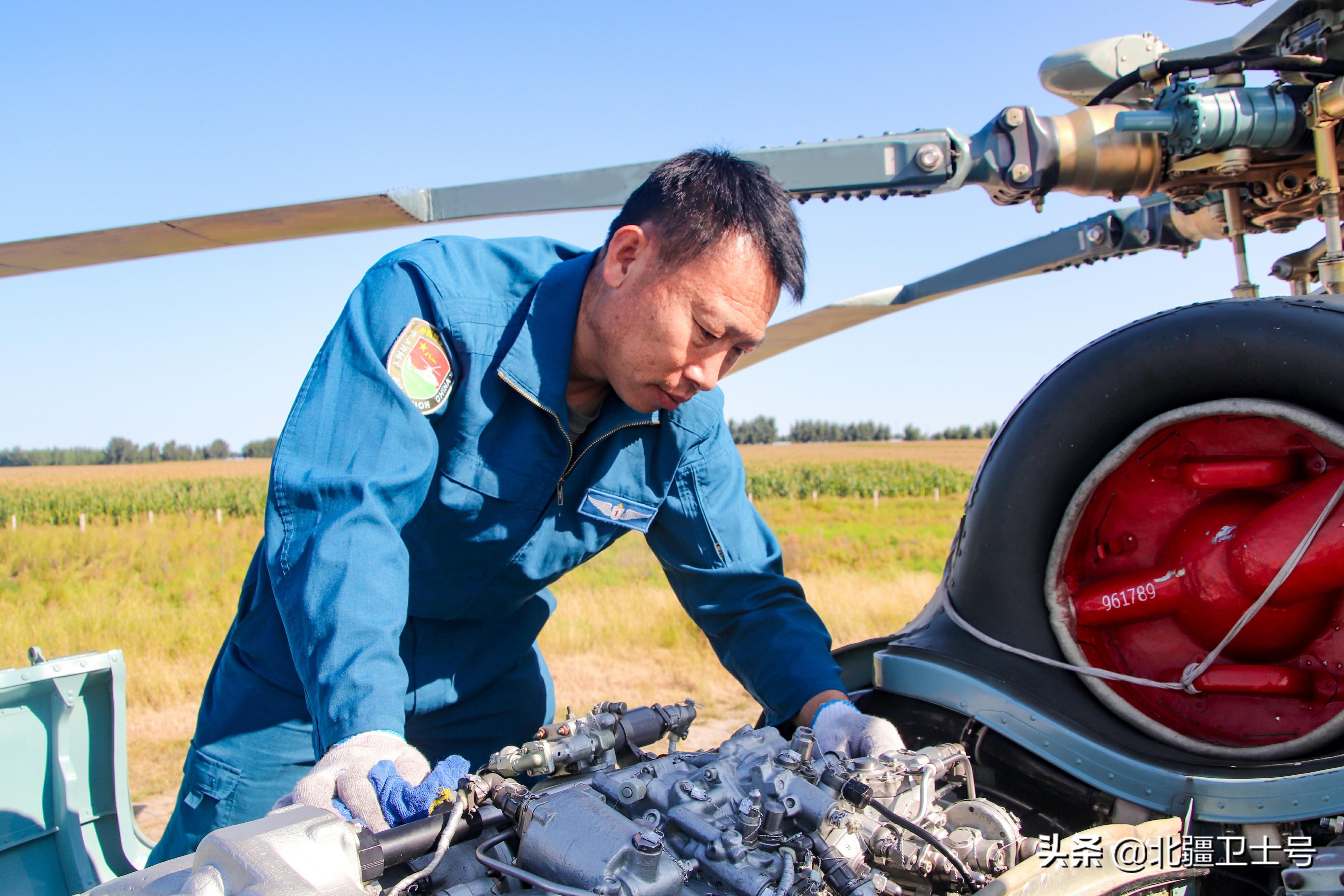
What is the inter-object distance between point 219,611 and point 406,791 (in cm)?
1003

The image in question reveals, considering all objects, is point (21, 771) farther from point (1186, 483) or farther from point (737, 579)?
point (1186, 483)

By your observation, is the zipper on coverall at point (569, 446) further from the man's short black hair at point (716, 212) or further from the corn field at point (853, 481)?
the corn field at point (853, 481)

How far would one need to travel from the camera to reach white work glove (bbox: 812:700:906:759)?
5.59 ft

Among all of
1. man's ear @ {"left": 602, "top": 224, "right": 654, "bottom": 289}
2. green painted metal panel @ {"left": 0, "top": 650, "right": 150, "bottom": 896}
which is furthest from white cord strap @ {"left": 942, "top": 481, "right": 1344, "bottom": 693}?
green painted metal panel @ {"left": 0, "top": 650, "right": 150, "bottom": 896}

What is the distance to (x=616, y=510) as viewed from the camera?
213cm

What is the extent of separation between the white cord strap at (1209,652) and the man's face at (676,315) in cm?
74

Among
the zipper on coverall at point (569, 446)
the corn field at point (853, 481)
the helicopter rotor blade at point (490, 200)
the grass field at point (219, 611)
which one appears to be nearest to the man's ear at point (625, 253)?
the zipper on coverall at point (569, 446)

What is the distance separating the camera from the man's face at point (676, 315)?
5.56 ft

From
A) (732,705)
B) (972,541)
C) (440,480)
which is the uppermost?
(440,480)

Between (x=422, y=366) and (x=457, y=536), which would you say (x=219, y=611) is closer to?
(x=457, y=536)

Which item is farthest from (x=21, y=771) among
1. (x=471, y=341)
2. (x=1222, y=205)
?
(x=1222, y=205)

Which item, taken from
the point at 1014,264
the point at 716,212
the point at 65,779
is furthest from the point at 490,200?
the point at 1014,264

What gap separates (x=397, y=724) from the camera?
1455mm

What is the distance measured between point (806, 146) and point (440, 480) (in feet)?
5.97
